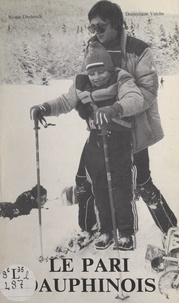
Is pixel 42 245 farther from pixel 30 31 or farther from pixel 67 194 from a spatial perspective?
pixel 30 31

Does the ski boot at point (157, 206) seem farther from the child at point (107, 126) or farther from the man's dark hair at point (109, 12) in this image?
the man's dark hair at point (109, 12)

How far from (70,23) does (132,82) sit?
5.1 inches

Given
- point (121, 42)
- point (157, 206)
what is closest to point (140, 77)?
point (121, 42)

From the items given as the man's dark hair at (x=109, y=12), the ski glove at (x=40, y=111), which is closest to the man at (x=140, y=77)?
the man's dark hair at (x=109, y=12)

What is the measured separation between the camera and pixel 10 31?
77cm

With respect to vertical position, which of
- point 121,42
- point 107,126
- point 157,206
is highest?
point 121,42

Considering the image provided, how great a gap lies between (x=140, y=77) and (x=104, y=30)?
0.29 feet

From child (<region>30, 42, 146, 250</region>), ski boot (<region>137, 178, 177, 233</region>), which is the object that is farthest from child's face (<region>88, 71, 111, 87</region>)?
ski boot (<region>137, 178, 177, 233</region>)

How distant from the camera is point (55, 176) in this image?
0.77 m

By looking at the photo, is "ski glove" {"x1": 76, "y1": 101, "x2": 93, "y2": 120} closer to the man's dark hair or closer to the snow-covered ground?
the snow-covered ground

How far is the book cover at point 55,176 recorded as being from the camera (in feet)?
2.49

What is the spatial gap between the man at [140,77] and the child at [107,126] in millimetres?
11

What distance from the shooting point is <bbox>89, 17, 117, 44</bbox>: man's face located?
754 mm

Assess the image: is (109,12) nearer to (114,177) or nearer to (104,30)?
(104,30)
